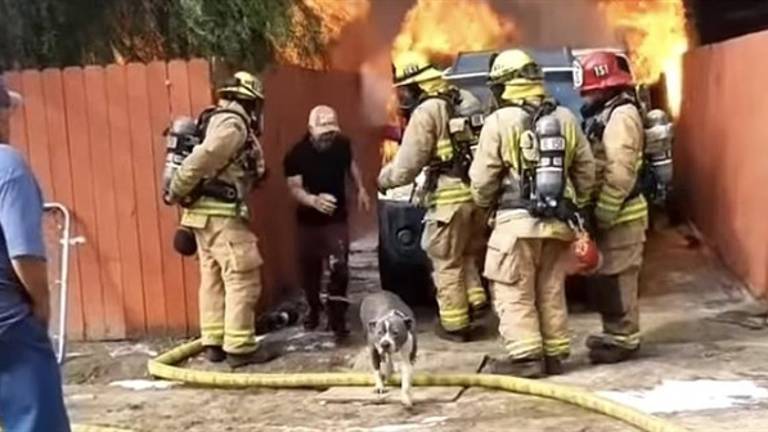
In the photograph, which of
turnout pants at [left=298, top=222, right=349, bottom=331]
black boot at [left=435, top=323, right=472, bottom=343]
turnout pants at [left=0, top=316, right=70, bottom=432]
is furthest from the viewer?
turnout pants at [left=298, top=222, right=349, bottom=331]

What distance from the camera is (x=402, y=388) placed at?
6859 millimetres

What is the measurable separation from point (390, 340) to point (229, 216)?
167 centimetres

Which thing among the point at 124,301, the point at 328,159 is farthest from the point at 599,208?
the point at 124,301

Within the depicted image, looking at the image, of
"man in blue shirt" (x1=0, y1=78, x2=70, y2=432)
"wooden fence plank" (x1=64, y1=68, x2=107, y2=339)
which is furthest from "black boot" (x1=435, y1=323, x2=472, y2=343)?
"man in blue shirt" (x1=0, y1=78, x2=70, y2=432)

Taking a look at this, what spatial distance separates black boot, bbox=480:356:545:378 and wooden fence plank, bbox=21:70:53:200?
3554 mm

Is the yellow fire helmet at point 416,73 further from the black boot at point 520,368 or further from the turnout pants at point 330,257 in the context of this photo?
the black boot at point 520,368

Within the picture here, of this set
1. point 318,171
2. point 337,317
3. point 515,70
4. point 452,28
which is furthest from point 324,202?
point 452,28

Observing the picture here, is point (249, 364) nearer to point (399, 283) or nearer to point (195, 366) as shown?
point (195, 366)

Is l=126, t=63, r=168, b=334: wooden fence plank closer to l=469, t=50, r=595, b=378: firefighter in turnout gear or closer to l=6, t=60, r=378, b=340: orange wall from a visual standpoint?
l=6, t=60, r=378, b=340: orange wall

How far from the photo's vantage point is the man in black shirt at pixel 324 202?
848 cm

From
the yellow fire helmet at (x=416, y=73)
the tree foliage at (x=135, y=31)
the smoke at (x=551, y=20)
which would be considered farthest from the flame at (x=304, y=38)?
the smoke at (x=551, y=20)

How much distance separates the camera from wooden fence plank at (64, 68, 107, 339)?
8.76 metres

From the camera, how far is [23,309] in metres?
4.38

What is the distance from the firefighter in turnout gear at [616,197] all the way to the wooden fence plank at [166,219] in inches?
114
